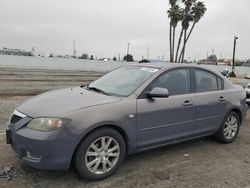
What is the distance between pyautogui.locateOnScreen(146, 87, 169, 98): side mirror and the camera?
4215 mm

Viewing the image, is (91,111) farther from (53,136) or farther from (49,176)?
(49,176)

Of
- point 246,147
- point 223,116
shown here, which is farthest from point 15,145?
point 246,147

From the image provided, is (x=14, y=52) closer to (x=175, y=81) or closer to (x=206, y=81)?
(x=206, y=81)

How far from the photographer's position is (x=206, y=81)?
532 cm

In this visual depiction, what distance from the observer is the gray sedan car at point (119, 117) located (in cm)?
353

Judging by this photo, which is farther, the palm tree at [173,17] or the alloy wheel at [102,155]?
the palm tree at [173,17]

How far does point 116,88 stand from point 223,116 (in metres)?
2.22

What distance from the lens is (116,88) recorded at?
453 centimetres

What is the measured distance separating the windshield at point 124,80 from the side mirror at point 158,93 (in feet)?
0.82

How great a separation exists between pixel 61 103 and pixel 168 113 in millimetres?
1617

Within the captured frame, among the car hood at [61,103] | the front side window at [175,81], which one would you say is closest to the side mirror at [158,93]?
the front side window at [175,81]

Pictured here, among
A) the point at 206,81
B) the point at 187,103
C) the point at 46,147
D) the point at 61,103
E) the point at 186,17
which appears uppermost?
the point at 186,17

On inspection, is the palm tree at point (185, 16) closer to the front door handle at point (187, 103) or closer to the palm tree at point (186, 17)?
the palm tree at point (186, 17)

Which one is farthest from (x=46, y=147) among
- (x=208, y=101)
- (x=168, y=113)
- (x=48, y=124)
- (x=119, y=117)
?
(x=208, y=101)
